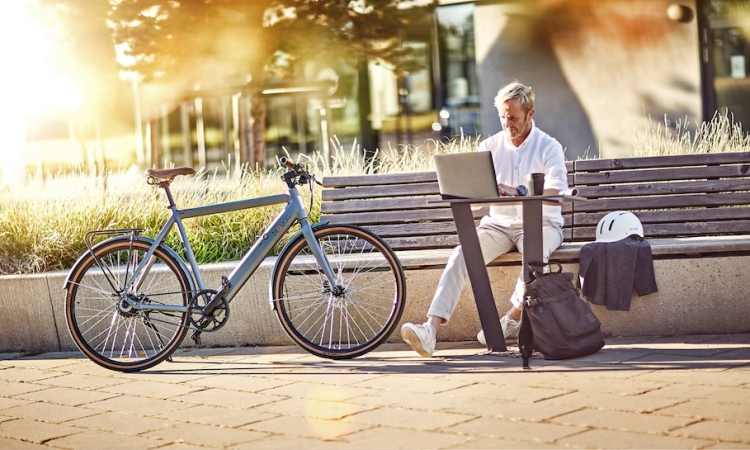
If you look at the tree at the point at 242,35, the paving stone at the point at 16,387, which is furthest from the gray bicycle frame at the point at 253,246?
the tree at the point at 242,35

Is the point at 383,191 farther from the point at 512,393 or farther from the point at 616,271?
the point at 512,393

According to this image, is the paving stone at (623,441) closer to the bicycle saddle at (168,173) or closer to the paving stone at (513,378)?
the paving stone at (513,378)

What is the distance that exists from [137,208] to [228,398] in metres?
3.60

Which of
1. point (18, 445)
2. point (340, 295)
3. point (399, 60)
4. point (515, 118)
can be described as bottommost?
point (18, 445)

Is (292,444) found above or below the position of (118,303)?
below

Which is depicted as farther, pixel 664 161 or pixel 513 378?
pixel 664 161

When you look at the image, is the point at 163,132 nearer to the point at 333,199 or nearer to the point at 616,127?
the point at 616,127

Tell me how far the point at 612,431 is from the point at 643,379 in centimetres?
102

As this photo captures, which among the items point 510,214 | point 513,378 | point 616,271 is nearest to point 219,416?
point 513,378

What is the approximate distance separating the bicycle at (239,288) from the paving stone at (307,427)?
1.49m

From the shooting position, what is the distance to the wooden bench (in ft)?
23.0

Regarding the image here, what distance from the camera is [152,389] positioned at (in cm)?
586

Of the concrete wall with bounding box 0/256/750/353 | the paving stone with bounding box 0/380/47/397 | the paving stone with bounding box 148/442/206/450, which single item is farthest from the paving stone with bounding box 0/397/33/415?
the concrete wall with bounding box 0/256/750/353

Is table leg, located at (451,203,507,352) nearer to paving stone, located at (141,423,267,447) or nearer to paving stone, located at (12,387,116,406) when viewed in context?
paving stone, located at (141,423,267,447)
